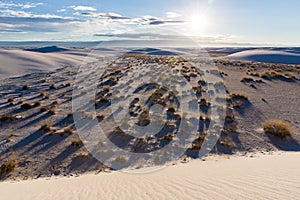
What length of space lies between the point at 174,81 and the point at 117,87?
4.74m

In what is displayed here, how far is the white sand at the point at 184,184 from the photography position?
18.9ft

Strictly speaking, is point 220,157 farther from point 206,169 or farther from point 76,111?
point 76,111

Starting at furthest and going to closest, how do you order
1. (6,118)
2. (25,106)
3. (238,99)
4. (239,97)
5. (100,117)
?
(239,97) < (238,99) < (25,106) < (100,117) < (6,118)

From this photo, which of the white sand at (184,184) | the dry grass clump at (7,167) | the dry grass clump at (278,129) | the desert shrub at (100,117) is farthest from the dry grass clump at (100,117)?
the dry grass clump at (278,129)

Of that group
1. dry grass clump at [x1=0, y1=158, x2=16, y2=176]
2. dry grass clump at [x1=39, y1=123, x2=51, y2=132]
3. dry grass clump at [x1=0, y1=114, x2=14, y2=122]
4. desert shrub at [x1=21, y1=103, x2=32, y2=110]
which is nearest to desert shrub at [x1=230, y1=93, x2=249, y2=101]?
dry grass clump at [x1=39, y1=123, x2=51, y2=132]

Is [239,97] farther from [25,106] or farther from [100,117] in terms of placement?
[25,106]

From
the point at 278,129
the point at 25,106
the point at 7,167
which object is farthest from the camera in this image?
the point at 25,106

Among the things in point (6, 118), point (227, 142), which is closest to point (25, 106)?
point (6, 118)

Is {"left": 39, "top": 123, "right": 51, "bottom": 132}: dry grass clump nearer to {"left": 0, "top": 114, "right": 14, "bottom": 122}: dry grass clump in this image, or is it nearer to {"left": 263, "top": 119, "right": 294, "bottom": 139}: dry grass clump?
{"left": 0, "top": 114, "right": 14, "bottom": 122}: dry grass clump

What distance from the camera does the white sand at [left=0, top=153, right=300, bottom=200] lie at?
5.76 meters

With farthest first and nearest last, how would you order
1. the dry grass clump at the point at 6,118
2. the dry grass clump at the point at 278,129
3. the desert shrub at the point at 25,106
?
the desert shrub at the point at 25,106
the dry grass clump at the point at 6,118
the dry grass clump at the point at 278,129

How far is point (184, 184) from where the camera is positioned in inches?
254

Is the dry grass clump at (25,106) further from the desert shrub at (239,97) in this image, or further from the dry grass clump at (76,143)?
the desert shrub at (239,97)

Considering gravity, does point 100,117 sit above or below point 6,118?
above
